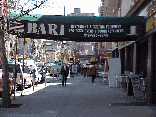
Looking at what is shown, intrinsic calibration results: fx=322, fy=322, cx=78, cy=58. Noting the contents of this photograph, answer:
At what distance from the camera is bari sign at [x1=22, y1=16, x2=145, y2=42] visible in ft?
46.2

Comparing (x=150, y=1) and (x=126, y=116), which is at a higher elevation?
(x=150, y=1)

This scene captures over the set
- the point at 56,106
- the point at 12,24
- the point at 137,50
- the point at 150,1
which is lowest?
the point at 56,106

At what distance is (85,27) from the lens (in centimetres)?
1433

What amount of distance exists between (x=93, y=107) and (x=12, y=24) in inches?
205

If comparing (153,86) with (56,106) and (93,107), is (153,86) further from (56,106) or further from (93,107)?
(56,106)

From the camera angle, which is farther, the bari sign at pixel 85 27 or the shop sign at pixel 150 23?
the bari sign at pixel 85 27

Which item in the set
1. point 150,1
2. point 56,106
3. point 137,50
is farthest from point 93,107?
point 137,50

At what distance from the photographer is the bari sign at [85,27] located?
14.1 metres

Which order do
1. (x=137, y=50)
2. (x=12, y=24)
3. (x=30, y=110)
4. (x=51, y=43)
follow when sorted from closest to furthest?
(x=30, y=110) → (x=12, y=24) → (x=137, y=50) → (x=51, y=43)

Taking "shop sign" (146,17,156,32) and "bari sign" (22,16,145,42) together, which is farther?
"bari sign" (22,16,145,42)

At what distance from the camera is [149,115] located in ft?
32.8

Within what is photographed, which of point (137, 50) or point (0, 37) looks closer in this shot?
point (0, 37)

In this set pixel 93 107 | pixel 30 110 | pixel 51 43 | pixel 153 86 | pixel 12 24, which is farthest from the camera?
pixel 51 43

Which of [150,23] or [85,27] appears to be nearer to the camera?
[150,23]
